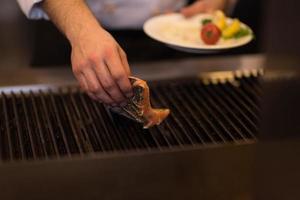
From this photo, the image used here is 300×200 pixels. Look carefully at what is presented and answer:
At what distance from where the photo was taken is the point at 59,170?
2.26 feet

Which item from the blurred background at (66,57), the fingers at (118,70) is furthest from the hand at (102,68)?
the blurred background at (66,57)

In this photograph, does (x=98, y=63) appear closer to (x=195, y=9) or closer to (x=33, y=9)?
(x=33, y=9)

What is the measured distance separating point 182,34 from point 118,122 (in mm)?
458

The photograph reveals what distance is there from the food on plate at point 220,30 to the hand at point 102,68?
416 mm

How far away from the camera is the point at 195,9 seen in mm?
1385

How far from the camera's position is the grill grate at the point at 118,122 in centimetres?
82

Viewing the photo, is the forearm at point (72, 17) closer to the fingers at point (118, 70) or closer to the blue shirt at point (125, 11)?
the fingers at point (118, 70)

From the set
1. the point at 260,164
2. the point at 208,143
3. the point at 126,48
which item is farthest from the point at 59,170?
the point at 126,48

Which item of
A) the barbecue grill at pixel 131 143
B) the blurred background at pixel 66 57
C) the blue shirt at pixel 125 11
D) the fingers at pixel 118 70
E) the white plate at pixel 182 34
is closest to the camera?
the barbecue grill at pixel 131 143

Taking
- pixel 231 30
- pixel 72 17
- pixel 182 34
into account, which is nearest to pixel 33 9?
pixel 72 17

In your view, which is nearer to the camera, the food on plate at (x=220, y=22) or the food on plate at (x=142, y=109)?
the food on plate at (x=142, y=109)

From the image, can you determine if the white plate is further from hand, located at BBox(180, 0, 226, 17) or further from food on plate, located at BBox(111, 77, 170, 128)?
food on plate, located at BBox(111, 77, 170, 128)

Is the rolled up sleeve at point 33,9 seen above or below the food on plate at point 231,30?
above

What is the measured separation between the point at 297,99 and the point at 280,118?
A: 0.02 metres
